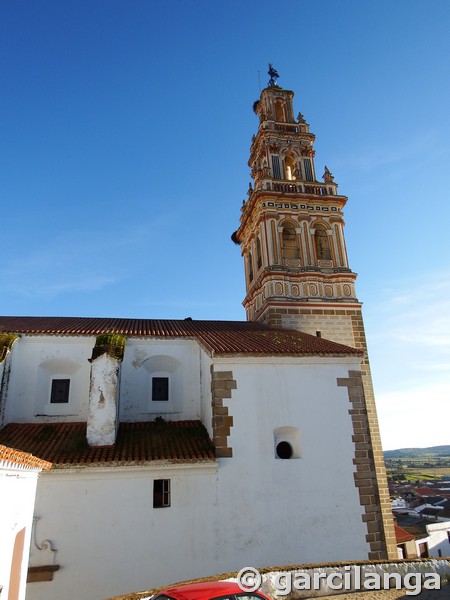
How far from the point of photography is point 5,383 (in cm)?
1160

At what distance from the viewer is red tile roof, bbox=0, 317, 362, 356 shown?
37.9ft

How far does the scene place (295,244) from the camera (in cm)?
1891

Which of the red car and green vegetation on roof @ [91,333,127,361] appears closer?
the red car

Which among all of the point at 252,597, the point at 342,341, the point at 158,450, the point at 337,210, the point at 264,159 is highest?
the point at 264,159

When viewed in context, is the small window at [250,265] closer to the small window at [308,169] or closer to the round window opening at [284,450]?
the small window at [308,169]

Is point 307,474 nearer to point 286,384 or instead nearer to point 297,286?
point 286,384

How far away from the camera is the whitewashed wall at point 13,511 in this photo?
5.71m

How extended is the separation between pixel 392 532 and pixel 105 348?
11.0m

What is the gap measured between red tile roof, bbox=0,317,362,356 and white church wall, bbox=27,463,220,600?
12.1 ft

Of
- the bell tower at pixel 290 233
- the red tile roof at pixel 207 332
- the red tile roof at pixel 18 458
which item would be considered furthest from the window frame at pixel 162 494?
the bell tower at pixel 290 233

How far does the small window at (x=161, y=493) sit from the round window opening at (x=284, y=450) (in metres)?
3.09

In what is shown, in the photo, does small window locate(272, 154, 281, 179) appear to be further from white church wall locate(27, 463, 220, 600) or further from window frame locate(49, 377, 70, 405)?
white church wall locate(27, 463, 220, 600)

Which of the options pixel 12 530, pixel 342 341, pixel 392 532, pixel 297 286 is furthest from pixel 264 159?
pixel 12 530

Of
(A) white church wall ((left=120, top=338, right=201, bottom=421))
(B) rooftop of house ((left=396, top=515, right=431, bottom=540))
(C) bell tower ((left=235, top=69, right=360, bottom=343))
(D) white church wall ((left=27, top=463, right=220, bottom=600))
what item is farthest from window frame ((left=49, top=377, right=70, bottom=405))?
(B) rooftop of house ((left=396, top=515, right=431, bottom=540))
